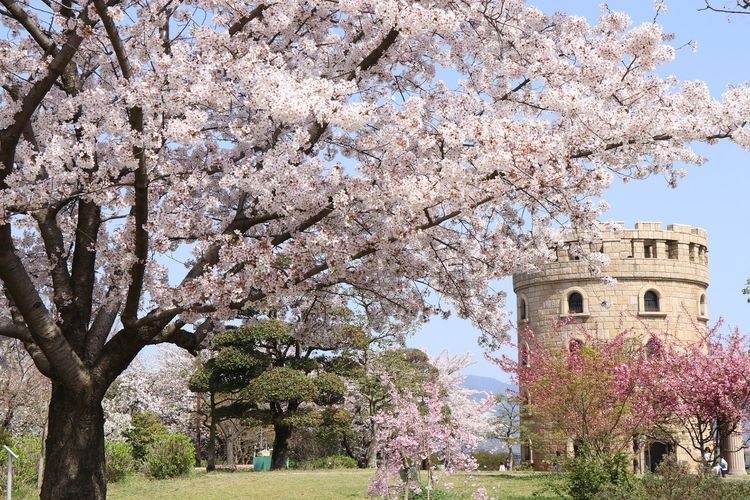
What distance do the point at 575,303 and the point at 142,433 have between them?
17.3m

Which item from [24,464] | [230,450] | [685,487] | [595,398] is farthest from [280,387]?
[685,487]

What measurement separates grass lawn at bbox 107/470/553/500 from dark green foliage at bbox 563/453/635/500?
1.53 m

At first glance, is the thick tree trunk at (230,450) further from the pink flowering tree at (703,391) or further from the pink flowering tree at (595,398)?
the pink flowering tree at (703,391)

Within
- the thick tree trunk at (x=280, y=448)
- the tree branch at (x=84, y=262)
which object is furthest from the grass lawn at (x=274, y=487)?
the tree branch at (x=84, y=262)

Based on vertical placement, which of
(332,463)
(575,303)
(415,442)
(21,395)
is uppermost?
(575,303)

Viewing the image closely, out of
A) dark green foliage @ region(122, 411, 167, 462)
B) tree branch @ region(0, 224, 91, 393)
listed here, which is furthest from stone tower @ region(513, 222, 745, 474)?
tree branch @ region(0, 224, 91, 393)

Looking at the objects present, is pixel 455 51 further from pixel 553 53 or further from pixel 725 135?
pixel 725 135

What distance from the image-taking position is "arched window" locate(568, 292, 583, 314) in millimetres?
30953

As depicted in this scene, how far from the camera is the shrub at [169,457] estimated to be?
22.1 metres

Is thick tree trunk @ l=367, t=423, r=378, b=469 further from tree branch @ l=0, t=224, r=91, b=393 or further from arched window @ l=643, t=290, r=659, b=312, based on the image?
tree branch @ l=0, t=224, r=91, b=393

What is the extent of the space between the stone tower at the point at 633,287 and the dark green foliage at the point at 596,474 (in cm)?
1661

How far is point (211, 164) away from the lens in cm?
863

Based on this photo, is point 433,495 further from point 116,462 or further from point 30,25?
point 116,462

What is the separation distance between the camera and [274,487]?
704 inches
